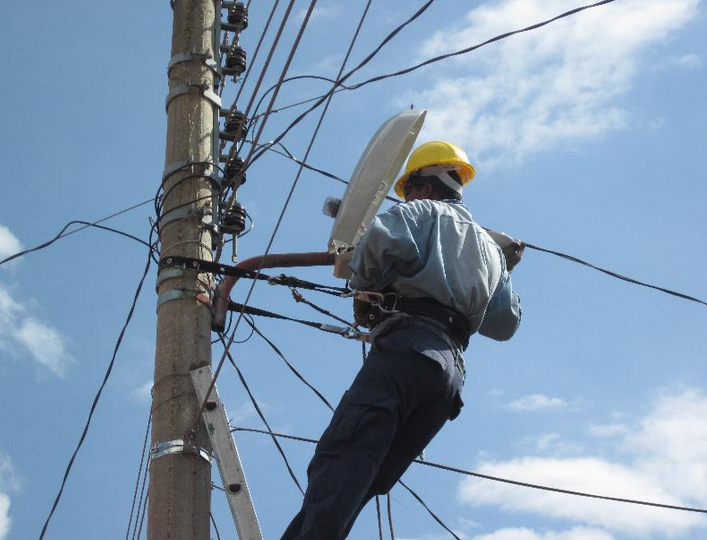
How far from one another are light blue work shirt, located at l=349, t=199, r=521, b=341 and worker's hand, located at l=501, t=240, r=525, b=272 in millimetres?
588

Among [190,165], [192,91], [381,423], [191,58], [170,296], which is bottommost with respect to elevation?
[381,423]

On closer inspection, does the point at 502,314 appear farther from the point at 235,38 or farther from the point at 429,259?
the point at 235,38

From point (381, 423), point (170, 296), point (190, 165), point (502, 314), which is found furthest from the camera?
point (190, 165)

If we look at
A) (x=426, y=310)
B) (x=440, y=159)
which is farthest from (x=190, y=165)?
(x=426, y=310)

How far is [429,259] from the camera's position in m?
5.12

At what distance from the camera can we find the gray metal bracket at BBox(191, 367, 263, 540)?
18.5 ft

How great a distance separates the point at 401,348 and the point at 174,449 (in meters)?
1.40

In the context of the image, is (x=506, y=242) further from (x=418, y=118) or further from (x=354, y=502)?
(x=354, y=502)

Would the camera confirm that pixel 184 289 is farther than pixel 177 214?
No

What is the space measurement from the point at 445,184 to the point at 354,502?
1726mm

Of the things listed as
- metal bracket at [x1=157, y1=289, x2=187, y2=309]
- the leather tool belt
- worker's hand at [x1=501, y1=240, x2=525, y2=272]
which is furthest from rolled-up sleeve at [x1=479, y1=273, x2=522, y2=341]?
metal bracket at [x1=157, y1=289, x2=187, y2=309]

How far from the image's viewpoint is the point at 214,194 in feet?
22.0

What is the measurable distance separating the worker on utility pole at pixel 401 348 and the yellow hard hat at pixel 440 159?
293 mm

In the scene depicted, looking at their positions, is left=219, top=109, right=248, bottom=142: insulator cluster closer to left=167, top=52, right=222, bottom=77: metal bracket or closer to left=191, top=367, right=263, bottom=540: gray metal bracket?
left=167, top=52, right=222, bottom=77: metal bracket
